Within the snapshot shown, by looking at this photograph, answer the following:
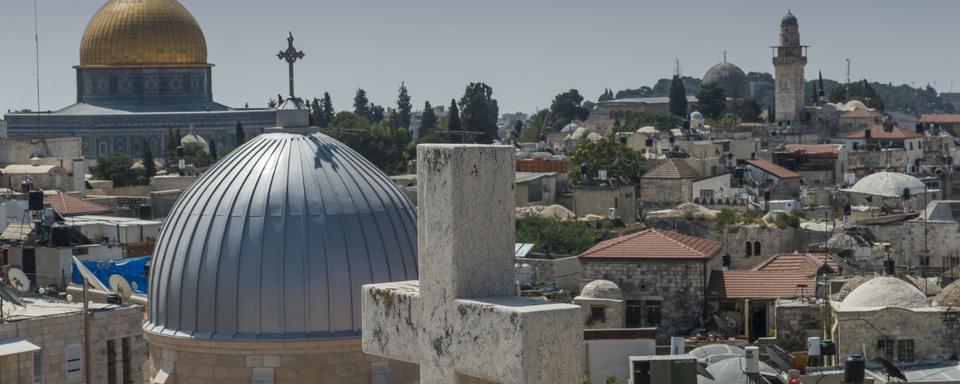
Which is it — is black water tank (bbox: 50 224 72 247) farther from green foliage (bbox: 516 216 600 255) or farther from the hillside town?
green foliage (bbox: 516 216 600 255)

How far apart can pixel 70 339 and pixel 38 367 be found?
0.87m

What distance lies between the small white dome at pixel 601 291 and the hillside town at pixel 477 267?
5 cm

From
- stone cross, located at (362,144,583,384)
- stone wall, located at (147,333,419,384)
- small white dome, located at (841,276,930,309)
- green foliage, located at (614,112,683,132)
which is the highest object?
green foliage, located at (614,112,683,132)

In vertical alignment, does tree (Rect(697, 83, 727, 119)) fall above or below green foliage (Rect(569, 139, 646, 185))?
above

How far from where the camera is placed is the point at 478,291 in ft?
21.2

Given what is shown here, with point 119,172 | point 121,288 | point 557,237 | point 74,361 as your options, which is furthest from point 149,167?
point 74,361

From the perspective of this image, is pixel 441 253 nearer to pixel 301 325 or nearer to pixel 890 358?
pixel 301 325

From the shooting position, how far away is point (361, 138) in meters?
72.5

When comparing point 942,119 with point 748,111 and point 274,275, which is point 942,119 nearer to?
point 748,111

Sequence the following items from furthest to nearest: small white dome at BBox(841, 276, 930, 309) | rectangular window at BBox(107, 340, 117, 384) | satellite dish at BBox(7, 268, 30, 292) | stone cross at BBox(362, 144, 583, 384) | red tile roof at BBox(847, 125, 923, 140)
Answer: red tile roof at BBox(847, 125, 923, 140) → small white dome at BBox(841, 276, 930, 309) → satellite dish at BBox(7, 268, 30, 292) → rectangular window at BBox(107, 340, 117, 384) → stone cross at BBox(362, 144, 583, 384)

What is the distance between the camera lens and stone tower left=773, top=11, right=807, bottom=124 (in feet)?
319

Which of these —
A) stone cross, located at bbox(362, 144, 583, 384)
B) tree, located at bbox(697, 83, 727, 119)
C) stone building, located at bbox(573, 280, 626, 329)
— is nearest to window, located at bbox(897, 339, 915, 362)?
stone building, located at bbox(573, 280, 626, 329)

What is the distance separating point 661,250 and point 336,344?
1678 cm

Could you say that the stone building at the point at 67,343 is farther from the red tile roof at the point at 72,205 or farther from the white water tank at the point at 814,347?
the red tile roof at the point at 72,205
